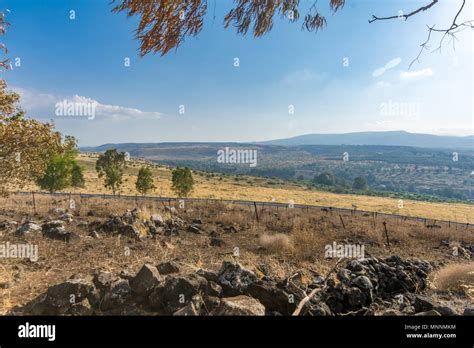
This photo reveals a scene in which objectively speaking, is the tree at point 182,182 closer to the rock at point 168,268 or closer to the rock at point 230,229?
the rock at point 230,229

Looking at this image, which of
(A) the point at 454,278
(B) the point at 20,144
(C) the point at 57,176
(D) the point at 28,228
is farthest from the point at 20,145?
(C) the point at 57,176

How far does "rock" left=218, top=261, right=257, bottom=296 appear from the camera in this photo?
16.4 ft

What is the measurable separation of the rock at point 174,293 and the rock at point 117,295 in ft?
1.37

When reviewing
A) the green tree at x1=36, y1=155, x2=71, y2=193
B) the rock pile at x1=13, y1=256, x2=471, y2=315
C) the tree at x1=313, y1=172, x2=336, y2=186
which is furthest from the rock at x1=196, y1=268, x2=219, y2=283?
the tree at x1=313, y1=172, x2=336, y2=186

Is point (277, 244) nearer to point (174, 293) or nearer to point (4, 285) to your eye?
point (174, 293)

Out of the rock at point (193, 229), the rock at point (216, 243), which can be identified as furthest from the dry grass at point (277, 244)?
the rock at point (193, 229)

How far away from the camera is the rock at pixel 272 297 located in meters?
4.64

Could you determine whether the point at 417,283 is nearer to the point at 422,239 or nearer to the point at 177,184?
the point at 422,239

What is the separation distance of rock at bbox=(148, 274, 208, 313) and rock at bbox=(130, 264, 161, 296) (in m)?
0.15

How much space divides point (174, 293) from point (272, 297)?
1496mm

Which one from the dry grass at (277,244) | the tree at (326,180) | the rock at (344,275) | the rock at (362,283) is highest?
the rock at (362,283)
